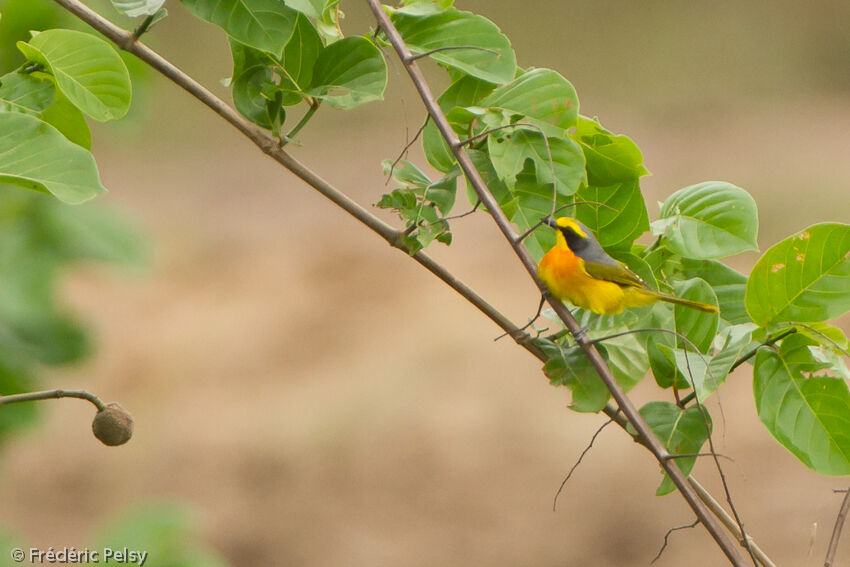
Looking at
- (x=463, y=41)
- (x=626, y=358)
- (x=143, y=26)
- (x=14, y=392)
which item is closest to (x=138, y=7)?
(x=143, y=26)

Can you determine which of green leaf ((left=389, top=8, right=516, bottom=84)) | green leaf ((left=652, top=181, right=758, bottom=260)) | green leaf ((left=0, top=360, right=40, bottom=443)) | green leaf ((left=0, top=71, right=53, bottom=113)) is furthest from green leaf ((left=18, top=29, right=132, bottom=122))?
green leaf ((left=0, top=360, right=40, bottom=443))

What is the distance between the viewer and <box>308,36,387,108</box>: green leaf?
0.31 m

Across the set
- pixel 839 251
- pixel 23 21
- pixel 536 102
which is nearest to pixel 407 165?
pixel 536 102

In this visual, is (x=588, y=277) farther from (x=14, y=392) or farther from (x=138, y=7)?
(x=14, y=392)

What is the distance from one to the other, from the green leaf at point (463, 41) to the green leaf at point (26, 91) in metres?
0.13

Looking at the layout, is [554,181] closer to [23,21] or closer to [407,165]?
[407,165]

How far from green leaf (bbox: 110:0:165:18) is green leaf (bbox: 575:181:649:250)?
17 cm

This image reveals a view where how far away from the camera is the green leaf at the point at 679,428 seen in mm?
296

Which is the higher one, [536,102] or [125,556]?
[536,102]

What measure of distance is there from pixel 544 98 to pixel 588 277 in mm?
67

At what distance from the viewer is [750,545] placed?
28 centimetres

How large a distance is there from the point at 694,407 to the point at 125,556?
0.91 ft

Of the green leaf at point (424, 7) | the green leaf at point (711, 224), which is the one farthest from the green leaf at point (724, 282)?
the green leaf at point (424, 7)

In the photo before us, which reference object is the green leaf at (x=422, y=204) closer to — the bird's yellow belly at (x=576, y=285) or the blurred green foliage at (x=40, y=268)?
the bird's yellow belly at (x=576, y=285)
